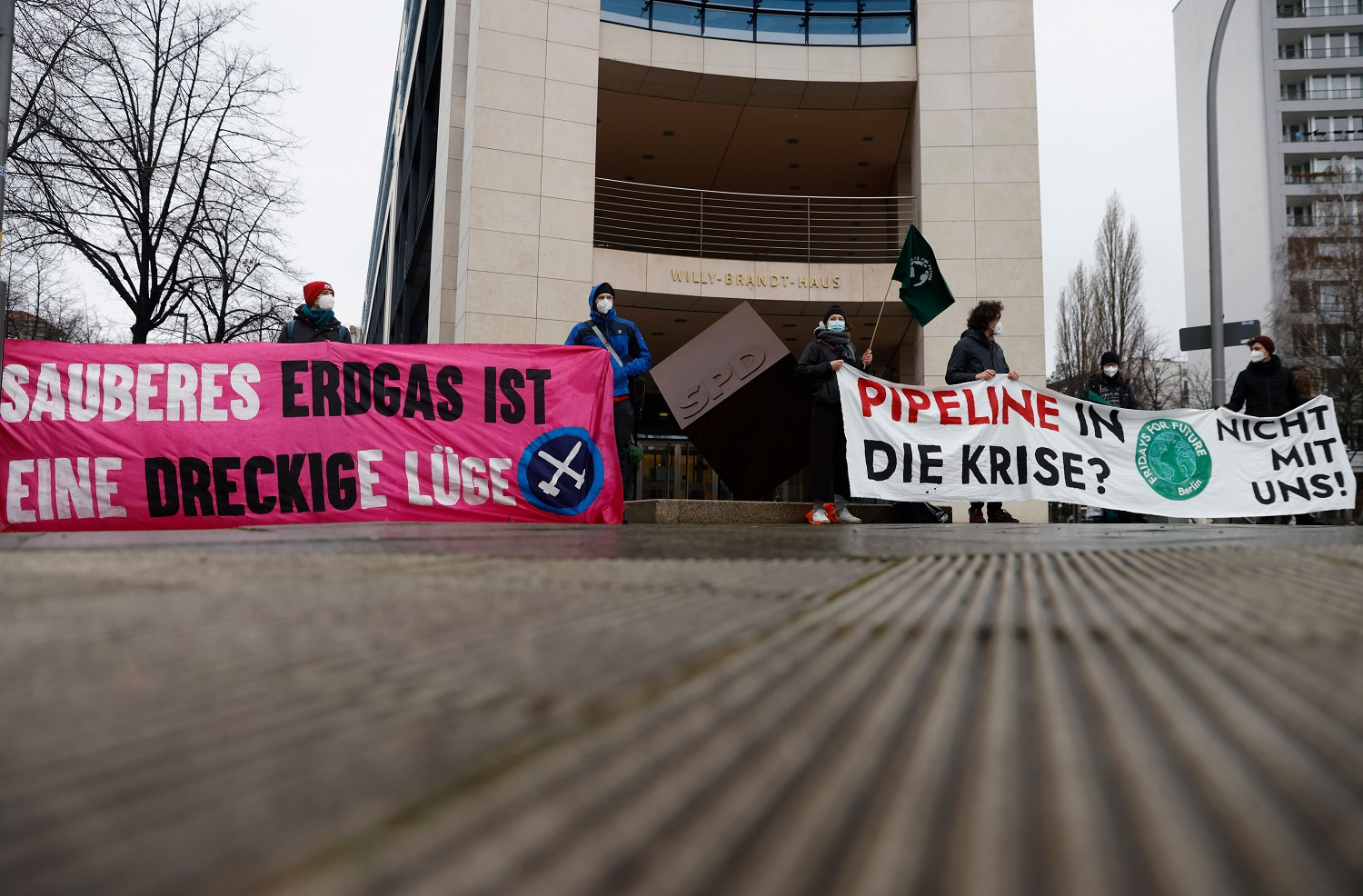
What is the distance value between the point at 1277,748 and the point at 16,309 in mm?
22259

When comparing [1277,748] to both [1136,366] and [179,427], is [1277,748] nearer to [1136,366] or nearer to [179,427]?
[179,427]

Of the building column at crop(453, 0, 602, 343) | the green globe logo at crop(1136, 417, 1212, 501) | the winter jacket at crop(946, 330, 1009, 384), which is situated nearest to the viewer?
the winter jacket at crop(946, 330, 1009, 384)

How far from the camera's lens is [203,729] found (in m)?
0.45

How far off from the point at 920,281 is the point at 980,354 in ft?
7.12

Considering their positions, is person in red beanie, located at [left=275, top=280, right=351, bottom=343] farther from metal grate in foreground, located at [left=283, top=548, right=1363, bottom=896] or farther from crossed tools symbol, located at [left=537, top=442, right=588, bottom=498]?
metal grate in foreground, located at [left=283, top=548, right=1363, bottom=896]

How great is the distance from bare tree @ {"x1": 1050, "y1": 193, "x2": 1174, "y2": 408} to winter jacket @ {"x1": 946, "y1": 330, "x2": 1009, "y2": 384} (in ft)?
90.4

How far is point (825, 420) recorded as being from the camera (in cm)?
780

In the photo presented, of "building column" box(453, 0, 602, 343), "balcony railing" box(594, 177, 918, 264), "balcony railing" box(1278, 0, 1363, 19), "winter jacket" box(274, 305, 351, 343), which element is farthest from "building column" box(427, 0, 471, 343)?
"balcony railing" box(1278, 0, 1363, 19)

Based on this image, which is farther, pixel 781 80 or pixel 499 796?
pixel 781 80

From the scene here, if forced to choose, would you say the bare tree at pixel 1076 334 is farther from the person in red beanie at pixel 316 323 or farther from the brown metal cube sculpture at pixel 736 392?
the person in red beanie at pixel 316 323

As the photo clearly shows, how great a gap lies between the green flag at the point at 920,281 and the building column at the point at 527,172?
5437 millimetres

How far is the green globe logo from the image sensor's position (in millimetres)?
8359

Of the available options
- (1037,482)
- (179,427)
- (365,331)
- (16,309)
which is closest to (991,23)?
(1037,482)

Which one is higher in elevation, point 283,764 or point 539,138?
point 539,138
